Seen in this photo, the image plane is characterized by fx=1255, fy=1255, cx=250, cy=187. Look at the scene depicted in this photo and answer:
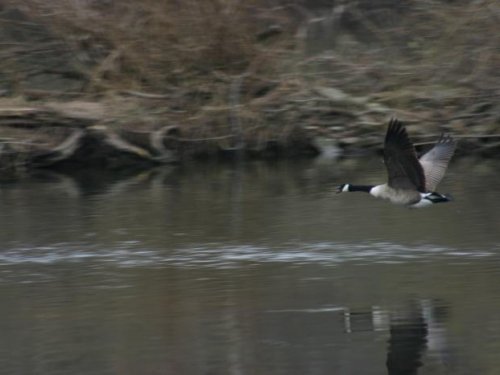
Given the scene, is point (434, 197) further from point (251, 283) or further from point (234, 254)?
point (251, 283)

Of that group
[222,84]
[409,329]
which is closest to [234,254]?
[409,329]

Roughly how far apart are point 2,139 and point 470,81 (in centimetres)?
836

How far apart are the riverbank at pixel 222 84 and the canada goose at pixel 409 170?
8465 mm

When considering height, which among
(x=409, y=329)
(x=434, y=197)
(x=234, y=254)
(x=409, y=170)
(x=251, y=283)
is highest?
(x=409, y=170)

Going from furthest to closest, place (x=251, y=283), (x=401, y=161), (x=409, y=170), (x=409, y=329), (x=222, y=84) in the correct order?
(x=222, y=84) → (x=409, y=170) → (x=401, y=161) → (x=251, y=283) → (x=409, y=329)

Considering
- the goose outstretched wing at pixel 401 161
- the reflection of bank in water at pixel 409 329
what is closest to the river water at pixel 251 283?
the reflection of bank in water at pixel 409 329

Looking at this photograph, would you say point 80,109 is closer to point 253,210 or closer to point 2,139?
point 2,139

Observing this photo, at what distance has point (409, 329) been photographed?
9.30 metres

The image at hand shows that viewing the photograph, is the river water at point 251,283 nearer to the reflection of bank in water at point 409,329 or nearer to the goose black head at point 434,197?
the reflection of bank in water at point 409,329

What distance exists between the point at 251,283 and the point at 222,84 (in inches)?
503

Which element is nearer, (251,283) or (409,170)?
(251,283)

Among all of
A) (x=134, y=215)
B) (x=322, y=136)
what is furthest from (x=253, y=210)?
(x=322, y=136)

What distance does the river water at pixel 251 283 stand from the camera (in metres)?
8.76

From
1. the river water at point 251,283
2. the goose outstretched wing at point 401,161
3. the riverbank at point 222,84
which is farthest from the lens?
the riverbank at point 222,84
